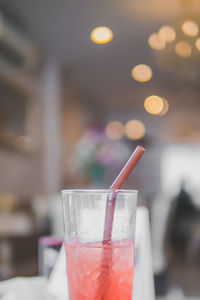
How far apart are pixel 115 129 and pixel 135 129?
0.40 m

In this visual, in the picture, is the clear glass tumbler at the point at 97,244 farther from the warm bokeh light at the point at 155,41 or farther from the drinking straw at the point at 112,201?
the warm bokeh light at the point at 155,41

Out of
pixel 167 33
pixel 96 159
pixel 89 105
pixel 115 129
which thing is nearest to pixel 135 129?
pixel 115 129

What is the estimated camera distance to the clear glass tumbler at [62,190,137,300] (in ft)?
1.73

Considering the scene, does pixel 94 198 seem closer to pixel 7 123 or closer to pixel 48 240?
pixel 48 240

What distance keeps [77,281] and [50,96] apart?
4.58 metres

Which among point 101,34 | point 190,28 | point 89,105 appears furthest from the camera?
point 89,105

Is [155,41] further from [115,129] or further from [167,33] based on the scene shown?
[115,129]

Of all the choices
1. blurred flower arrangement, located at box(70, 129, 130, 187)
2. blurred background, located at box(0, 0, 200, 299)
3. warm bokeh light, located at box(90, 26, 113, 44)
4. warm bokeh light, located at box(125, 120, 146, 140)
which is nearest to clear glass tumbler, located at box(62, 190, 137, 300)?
blurred background, located at box(0, 0, 200, 299)

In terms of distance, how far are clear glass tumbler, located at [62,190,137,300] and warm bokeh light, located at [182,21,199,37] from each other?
1.41 m

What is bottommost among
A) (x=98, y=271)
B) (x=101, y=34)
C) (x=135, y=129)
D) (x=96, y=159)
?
(x=98, y=271)

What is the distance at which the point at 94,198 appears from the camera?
52 cm

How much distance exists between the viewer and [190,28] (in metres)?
1.90

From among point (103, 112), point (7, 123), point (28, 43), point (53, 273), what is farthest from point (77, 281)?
point (103, 112)

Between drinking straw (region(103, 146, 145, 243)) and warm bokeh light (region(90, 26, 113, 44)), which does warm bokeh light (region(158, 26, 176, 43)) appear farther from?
drinking straw (region(103, 146, 145, 243))
